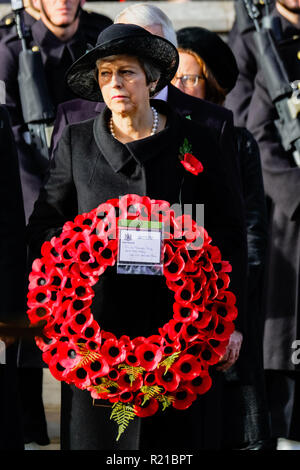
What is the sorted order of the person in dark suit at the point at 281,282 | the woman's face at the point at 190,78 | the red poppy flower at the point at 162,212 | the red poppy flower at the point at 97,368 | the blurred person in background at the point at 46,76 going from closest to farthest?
the red poppy flower at the point at 97,368 → the red poppy flower at the point at 162,212 → the woman's face at the point at 190,78 → the blurred person in background at the point at 46,76 → the person in dark suit at the point at 281,282

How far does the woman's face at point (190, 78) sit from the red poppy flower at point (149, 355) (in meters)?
1.83

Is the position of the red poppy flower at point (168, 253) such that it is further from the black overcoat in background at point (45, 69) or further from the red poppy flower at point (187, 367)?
the black overcoat in background at point (45, 69)

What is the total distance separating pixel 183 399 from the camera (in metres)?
3.72

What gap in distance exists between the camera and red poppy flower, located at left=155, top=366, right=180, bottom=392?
3.61 metres

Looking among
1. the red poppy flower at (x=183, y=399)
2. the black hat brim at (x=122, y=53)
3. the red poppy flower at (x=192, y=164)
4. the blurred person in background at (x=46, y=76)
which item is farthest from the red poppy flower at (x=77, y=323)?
the blurred person in background at (x=46, y=76)

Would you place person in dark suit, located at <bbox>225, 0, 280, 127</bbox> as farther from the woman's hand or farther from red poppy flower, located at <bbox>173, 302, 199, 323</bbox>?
red poppy flower, located at <bbox>173, 302, 199, 323</bbox>

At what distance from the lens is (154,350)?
3.64 metres

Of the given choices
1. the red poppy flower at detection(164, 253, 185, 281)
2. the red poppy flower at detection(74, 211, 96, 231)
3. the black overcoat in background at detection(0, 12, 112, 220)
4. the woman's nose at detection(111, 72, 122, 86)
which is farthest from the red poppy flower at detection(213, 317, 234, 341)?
the black overcoat in background at detection(0, 12, 112, 220)

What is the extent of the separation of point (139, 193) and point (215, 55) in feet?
5.00

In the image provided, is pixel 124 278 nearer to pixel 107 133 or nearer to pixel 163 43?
pixel 107 133

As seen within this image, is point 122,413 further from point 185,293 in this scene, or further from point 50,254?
point 50,254

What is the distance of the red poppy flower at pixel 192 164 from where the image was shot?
3914 mm

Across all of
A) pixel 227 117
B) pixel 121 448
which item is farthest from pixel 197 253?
pixel 227 117

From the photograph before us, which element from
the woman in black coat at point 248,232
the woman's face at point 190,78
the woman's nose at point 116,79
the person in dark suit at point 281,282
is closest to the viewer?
the woman's nose at point 116,79
